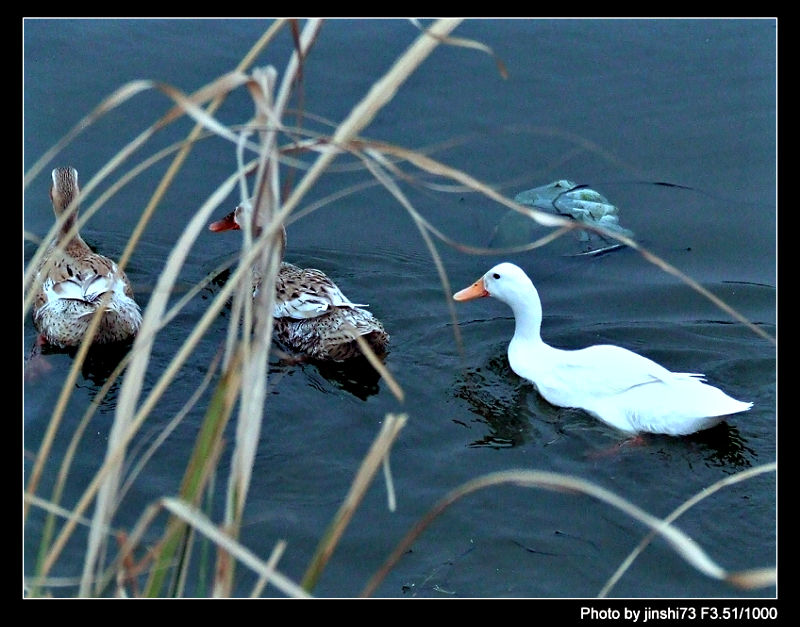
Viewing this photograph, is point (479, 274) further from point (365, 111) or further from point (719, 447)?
point (365, 111)

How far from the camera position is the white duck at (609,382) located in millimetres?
5816

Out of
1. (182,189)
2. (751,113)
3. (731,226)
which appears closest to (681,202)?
(731,226)

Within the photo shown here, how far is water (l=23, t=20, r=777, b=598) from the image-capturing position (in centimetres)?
501

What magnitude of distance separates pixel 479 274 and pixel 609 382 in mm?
1929

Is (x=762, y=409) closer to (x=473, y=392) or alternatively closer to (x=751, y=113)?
(x=473, y=392)

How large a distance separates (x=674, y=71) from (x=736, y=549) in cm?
565

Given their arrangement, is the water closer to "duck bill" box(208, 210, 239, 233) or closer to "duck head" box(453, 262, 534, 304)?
"duck bill" box(208, 210, 239, 233)

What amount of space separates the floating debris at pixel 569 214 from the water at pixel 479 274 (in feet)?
0.39

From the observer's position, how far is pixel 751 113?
9.01m

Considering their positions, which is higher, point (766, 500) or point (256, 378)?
point (256, 378)

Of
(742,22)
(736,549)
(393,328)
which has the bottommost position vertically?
(736,549)

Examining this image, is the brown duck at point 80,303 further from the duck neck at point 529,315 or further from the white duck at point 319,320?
Answer: the duck neck at point 529,315

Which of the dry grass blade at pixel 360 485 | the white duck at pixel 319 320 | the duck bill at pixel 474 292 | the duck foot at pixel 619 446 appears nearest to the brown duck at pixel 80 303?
the white duck at pixel 319 320

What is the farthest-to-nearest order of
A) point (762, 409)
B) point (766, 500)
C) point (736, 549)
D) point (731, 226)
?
point (731, 226)
point (762, 409)
point (766, 500)
point (736, 549)
